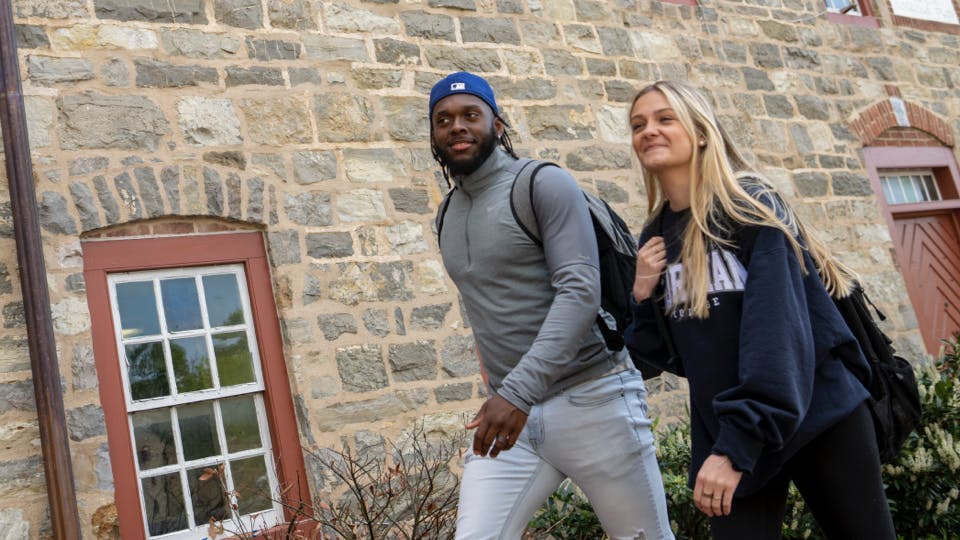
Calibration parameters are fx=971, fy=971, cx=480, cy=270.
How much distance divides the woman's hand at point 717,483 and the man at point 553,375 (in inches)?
16.2

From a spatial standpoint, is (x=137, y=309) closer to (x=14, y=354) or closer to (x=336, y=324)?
(x=14, y=354)

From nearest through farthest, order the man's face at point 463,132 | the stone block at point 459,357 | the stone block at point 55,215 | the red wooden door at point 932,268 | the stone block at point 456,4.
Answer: the man's face at point 463,132
the stone block at point 55,215
the stone block at point 459,357
the stone block at point 456,4
the red wooden door at point 932,268

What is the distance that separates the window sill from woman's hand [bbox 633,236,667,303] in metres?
7.24

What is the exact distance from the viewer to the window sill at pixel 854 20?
29.8ft

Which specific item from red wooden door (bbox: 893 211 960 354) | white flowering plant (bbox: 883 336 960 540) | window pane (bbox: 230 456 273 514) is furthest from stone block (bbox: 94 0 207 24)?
red wooden door (bbox: 893 211 960 354)

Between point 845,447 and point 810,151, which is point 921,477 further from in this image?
point 810,151

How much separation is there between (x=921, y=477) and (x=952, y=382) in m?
0.58

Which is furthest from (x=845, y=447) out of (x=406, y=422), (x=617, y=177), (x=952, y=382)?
(x=617, y=177)

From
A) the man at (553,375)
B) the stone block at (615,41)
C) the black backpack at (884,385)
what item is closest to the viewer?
the black backpack at (884,385)

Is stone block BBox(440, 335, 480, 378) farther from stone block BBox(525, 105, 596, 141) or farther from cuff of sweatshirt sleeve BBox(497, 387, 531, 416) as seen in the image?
cuff of sweatshirt sleeve BBox(497, 387, 531, 416)

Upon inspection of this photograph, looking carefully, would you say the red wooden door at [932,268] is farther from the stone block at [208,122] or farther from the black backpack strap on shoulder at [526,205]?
the black backpack strap on shoulder at [526,205]

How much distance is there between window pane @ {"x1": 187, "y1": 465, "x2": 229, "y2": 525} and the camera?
5.18 metres

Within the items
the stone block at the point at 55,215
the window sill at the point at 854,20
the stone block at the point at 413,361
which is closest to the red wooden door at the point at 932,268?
the window sill at the point at 854,20

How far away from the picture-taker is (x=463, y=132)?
2955mm
